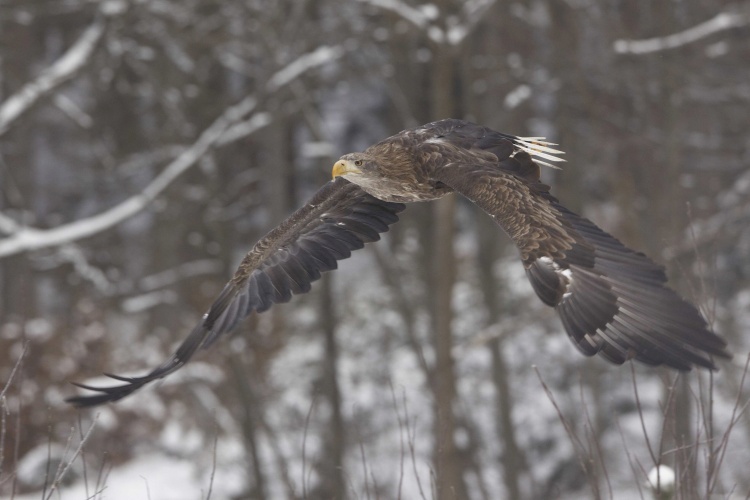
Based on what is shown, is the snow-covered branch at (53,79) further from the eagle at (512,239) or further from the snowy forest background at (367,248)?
the eagle at (512,239)

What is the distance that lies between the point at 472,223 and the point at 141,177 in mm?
6687

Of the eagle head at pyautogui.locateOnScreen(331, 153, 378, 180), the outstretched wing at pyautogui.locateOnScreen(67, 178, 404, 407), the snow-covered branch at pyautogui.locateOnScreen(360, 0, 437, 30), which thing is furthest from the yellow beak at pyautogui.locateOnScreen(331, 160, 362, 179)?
the snow-covered branch at pyautogui.locateOnScreen(360, 0, 437, 30)

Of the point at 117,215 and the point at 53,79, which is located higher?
the point at 53,79

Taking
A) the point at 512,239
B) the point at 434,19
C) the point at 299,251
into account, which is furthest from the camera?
the point at 434,19

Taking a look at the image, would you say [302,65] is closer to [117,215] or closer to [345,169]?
[117,215]

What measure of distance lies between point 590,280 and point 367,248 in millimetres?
11541

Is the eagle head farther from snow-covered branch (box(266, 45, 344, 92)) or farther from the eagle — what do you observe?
snow-covered branch (box(266, 45, 344, 92))

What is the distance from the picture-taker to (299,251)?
5.49 m

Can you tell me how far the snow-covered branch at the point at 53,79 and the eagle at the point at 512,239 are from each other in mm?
5139

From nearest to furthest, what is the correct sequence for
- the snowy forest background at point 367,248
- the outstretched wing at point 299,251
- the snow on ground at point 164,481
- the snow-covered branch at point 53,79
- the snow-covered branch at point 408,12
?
the outstretched wing at point 299,251 → the snow-covered branch at point 408,12 → the snow-covered branch at point 53,79 → the snowy forest background at point 367,248 → the snow on ground at point 164,481

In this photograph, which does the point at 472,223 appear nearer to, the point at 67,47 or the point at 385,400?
the point at 385,400

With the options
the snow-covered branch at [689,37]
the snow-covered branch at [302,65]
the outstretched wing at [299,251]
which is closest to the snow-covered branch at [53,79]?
the snow-covered branch at [302,65]

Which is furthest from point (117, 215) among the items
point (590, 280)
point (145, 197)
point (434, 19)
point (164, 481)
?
point (590, 280)

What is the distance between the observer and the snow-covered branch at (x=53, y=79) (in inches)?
387
